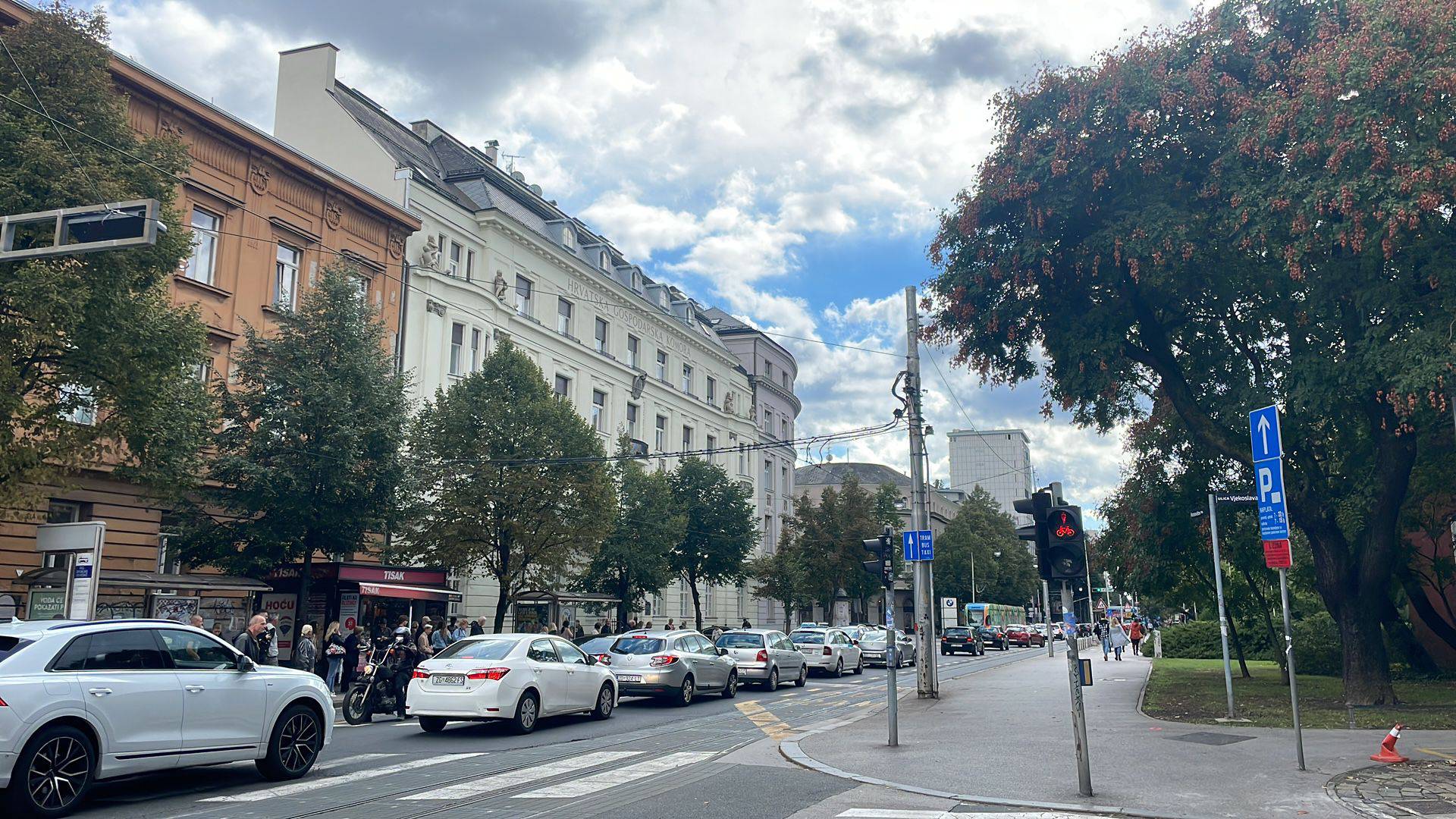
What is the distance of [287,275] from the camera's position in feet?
98.6

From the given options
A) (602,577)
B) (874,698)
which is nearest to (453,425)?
(602,577)

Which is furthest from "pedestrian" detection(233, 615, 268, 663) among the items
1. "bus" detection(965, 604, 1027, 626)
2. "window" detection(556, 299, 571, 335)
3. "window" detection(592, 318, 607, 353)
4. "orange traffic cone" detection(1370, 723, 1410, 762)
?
"bus" detection(965, 604, 1027, 626)

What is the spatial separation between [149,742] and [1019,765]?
8.92 meters

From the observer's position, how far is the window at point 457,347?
123 feet

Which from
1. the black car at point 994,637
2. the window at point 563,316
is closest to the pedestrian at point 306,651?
the window at point 563,316

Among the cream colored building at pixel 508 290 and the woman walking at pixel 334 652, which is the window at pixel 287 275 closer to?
the cream colored building at pixel 508 290

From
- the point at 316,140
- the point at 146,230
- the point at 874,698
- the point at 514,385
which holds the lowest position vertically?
the point at 874,698

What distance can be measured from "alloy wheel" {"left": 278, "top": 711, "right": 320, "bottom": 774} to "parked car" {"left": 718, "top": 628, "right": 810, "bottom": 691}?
16.1 meters

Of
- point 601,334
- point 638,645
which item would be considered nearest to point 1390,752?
point 638,645

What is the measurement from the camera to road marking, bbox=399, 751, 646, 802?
32.7 feet

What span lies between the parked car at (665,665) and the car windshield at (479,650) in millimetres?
5590

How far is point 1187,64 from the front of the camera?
17.8 meters

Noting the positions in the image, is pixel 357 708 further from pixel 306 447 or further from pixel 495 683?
pixel 306 447

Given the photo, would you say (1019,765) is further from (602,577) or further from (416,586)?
(602,577)
